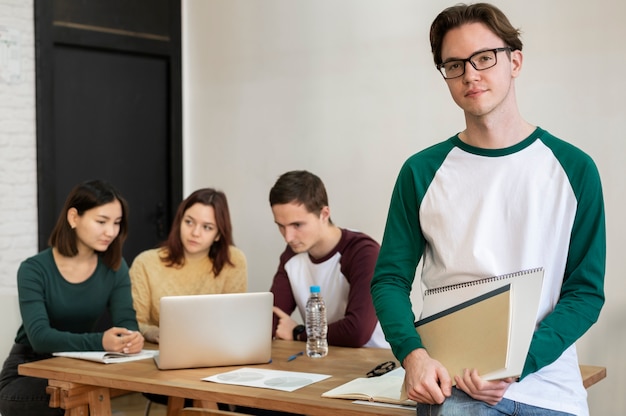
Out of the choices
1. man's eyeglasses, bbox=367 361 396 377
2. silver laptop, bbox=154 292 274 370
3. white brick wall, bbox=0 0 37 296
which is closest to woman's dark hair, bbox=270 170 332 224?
silver laptop, bbox=154 292 274 370

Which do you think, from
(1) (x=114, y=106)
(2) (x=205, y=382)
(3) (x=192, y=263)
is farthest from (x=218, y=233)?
(1) (x=114, y=106)

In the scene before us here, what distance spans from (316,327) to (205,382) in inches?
22.6

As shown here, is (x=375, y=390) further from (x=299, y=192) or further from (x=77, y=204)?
(x=77, y=204)

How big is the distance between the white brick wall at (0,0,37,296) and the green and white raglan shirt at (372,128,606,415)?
322 centimetres

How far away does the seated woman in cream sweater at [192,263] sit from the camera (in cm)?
351

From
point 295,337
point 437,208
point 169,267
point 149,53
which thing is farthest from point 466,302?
point 149,53

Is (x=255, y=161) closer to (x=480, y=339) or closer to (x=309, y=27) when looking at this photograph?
(x=309, y=27)

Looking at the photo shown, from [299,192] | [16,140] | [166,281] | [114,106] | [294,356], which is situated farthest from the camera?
[114,106]

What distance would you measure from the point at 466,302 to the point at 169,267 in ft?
6.98

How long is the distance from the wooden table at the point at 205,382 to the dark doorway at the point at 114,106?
2.10m

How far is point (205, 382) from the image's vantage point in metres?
2.40

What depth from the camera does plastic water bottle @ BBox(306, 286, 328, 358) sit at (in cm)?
278

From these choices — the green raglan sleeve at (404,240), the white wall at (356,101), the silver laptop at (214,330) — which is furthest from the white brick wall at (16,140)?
the green raglan sleeve at (404,240)

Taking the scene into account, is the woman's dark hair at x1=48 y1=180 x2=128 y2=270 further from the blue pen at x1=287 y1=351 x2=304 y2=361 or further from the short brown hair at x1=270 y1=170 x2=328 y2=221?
the blue pen at x1=287 y1=351 x2=304 y2=361
